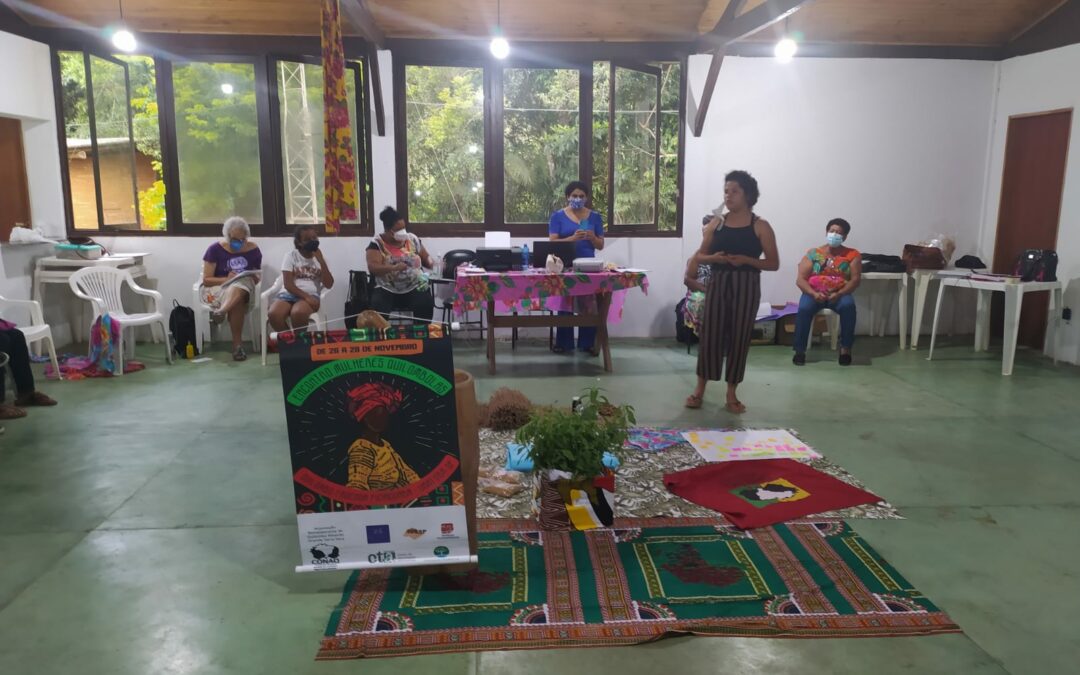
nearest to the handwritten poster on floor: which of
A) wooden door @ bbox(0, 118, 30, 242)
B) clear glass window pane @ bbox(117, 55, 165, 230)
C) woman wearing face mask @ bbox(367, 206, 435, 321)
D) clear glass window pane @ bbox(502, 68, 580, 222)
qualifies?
woman wearing face mask @ bbox(367, 206, 435, 321)

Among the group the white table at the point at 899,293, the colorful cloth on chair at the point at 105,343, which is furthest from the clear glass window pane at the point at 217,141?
the white table at the point at 899,293

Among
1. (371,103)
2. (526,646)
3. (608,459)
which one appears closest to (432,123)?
(371,103)

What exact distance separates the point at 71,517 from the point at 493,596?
2.02 m

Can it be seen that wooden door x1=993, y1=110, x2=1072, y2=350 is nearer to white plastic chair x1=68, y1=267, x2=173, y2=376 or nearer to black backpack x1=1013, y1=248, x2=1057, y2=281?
black backpack x1=1013, y1=248, x2=1057, y2=281

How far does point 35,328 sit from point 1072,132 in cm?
846

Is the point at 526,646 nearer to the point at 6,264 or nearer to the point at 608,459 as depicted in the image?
the point at 608,459

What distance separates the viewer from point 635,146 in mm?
7340

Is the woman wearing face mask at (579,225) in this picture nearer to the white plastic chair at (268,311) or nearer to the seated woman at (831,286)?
the seated woman at (831,286)

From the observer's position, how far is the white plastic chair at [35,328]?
17.6 feet

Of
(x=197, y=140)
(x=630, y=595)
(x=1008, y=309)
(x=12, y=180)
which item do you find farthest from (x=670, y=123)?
(x=12, y=180)

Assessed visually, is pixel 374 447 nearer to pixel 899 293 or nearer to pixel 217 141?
pixel 217 141

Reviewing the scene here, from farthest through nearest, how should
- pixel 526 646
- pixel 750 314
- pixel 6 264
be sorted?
pixel 6 264
pixel 750 314
pixel 526 646

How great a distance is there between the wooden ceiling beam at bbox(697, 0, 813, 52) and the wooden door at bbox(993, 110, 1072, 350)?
2723 mm

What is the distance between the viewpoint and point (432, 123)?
7184mm
